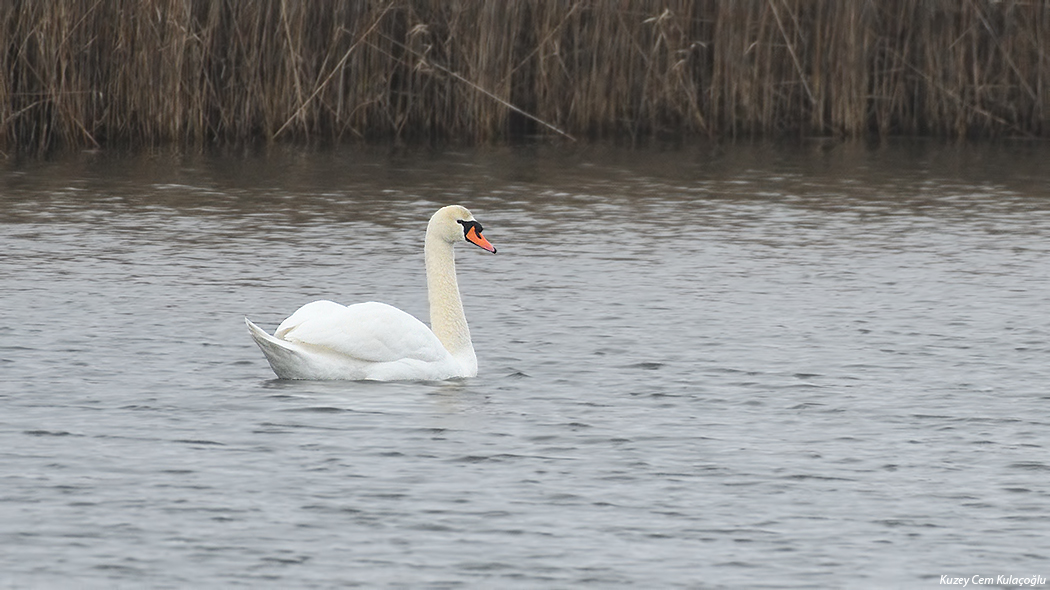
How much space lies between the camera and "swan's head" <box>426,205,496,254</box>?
9.90 m

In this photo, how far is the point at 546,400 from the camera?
877 centimetres

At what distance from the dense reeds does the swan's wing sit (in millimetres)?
10438

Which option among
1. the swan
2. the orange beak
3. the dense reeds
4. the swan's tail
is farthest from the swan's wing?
the dense reeds

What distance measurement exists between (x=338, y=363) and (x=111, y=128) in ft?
36.4

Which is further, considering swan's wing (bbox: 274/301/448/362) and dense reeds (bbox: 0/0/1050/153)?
dense reeds (bbox: 0/0/1050/153)

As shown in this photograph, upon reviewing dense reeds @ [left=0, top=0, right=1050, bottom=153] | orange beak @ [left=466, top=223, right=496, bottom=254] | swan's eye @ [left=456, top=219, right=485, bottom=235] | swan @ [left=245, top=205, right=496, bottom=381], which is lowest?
swan @ [left=245, top=205, right=496, bottom=381]

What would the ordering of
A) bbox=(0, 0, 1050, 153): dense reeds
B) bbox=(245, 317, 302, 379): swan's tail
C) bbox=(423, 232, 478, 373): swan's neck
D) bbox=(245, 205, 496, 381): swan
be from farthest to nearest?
bbox=(0, 0, 1050, 153): dense reeds < bbox=(423, 232, 478, 373): swan's neck < bbox=(245, 205, 496, 381): swan < bbox=(245, 317, 302, 379): swan's tail

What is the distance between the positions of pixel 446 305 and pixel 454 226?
487mm

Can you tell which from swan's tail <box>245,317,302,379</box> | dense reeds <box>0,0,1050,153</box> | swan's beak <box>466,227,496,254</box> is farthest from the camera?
dense reeds <box>0,0,1050,153</box>

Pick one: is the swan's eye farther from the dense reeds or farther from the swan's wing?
the dense reeds

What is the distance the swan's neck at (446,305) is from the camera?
9438 millimetres

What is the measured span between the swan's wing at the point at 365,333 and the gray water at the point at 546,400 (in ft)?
0.65

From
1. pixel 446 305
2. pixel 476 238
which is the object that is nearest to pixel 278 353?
pixel 446 305

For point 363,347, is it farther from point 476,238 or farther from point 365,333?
point 476,238
